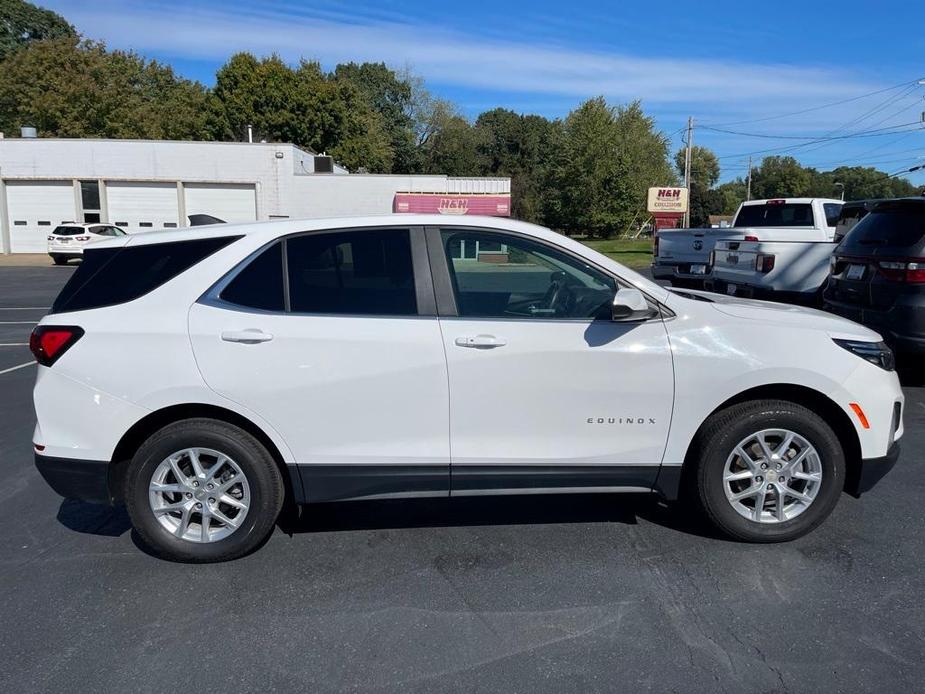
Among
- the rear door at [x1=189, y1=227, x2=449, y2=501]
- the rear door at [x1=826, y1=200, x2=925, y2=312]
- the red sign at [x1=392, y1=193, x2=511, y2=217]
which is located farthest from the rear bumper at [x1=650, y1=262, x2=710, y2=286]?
the red sign at [x1=392, y1=193, x2=511, y2=217]

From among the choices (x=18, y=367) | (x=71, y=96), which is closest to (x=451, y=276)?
(x=18, y=367)

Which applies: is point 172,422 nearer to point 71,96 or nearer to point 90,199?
point 90,199

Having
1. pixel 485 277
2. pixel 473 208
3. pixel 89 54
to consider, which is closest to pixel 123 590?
pixel 485 277

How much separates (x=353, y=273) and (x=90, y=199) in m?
34.6

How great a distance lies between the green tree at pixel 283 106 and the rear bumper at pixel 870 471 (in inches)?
2124

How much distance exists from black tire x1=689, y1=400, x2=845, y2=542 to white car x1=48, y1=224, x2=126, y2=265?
93.6 feet

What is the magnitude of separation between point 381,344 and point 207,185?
32844 millimetres

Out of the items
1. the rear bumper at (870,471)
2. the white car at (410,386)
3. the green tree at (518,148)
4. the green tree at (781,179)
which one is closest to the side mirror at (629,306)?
the white car at (410,386)

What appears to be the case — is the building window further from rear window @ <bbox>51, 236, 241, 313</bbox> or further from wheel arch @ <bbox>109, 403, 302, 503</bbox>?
wheel arch @ <bbox>109, 403, 302, 503</bbox>

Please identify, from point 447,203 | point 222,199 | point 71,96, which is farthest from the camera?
point 71,96

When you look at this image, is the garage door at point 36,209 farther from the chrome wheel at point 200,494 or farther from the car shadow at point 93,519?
the chrome wheel at point 200,494

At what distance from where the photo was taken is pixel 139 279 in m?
3.69

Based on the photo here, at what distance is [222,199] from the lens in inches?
1324

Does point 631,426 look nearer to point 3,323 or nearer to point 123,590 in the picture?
point 123,590
